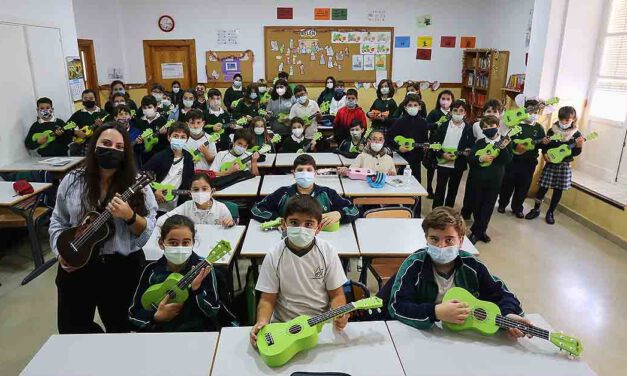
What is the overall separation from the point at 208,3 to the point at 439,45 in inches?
213

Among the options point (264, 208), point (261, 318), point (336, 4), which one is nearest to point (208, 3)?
point (336, 4)

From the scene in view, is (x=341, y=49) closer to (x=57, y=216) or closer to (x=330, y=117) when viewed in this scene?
(x=330, y=117)

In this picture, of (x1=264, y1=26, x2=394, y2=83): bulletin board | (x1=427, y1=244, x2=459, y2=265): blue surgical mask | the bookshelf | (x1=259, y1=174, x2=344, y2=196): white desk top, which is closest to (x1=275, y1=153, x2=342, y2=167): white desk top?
(x1=259, y1=174, x2=344, y2=196): white desk top

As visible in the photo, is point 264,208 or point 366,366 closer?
point 366,366

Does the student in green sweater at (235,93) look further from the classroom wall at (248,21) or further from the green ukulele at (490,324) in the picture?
the green ukulele at (490,324)

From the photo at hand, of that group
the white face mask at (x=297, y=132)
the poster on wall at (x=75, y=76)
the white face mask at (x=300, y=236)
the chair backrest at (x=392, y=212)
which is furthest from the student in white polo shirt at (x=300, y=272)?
the poster on wall at (x=75, y=76)

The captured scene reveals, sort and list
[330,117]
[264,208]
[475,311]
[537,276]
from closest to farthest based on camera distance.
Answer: [475,311]
[264,208]
[537,276]
[330,117]

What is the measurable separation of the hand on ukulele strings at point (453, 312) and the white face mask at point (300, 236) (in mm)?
717

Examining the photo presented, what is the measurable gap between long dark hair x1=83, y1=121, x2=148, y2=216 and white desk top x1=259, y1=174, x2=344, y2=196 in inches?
75.4

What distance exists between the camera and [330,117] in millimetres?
8234

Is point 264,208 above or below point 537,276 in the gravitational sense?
above

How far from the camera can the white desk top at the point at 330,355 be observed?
183cm

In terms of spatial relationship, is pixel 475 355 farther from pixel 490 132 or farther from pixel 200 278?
pixel 490 132

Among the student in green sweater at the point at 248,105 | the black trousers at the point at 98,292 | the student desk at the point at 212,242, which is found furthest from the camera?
the student in green sweater at the point at 248,105
